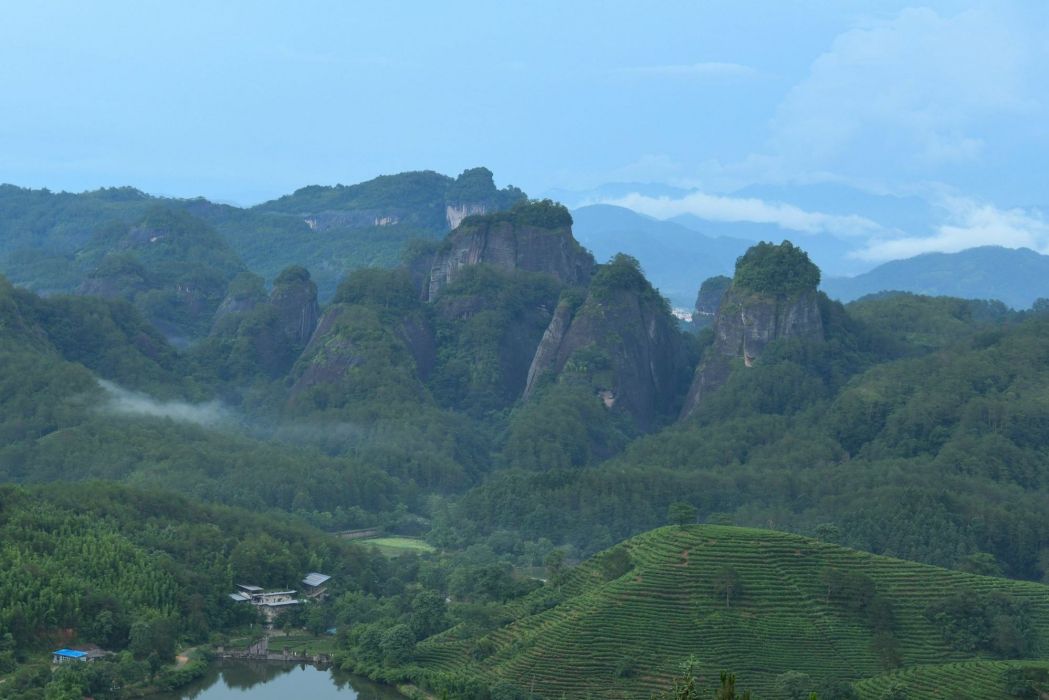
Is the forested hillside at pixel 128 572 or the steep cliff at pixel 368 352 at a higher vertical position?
the steep cliff at pixel 368 352

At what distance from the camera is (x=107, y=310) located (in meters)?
80.2

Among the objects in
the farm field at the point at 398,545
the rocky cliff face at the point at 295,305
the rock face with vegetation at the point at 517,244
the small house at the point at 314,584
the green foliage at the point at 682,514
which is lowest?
the small house at the point at 314,584

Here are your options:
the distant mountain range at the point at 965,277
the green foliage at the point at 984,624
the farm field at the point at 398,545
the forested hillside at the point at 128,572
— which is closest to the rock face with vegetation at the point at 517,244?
the farm field at the point at 398,545

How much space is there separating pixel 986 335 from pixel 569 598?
32906 millimetres

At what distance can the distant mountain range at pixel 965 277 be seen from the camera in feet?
553

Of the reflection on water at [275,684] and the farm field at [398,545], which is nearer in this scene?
the reflection on water at [275,684]

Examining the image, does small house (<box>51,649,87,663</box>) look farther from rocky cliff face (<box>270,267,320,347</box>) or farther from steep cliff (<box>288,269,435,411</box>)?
rocky cliff face (<box>270,267,320,347</box>)

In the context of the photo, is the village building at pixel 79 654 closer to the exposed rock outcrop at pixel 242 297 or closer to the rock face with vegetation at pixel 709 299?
the exposed rock outcrop at pixel 242 297

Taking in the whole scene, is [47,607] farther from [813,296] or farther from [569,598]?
[813,296]

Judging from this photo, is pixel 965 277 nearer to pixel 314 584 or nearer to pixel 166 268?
pixel 166 268

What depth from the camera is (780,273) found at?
77.0m

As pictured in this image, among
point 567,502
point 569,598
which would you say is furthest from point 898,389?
point 569,598

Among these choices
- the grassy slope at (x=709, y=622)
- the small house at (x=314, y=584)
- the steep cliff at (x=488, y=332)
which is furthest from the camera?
the steep cliff at (x=488, y=332)

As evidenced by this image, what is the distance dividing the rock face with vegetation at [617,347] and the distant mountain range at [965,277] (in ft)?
292
